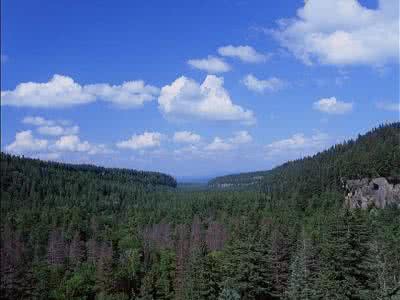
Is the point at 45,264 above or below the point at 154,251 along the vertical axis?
above

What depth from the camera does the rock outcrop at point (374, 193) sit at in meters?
147

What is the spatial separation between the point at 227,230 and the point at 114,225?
36646 mm

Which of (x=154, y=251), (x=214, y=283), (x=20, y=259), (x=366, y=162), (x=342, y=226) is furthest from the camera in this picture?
(x=366, y=162)

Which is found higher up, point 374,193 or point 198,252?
point 374,193

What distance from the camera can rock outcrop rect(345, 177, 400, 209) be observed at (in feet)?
481

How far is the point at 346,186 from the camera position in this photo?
161 m

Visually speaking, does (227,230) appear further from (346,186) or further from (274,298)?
(274,298)

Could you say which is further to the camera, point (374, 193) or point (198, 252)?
point (374, 193)

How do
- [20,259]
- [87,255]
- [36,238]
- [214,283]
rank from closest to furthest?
[20,259], [36,238], [214,283], [87,255]

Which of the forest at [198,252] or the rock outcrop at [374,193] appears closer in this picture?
the forest at [198,252]

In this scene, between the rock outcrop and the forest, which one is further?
the rock outcrop

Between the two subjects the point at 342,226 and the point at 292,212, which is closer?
the point at 342,226

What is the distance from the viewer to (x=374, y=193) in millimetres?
151375

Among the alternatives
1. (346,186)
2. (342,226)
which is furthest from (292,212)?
(342,226)
